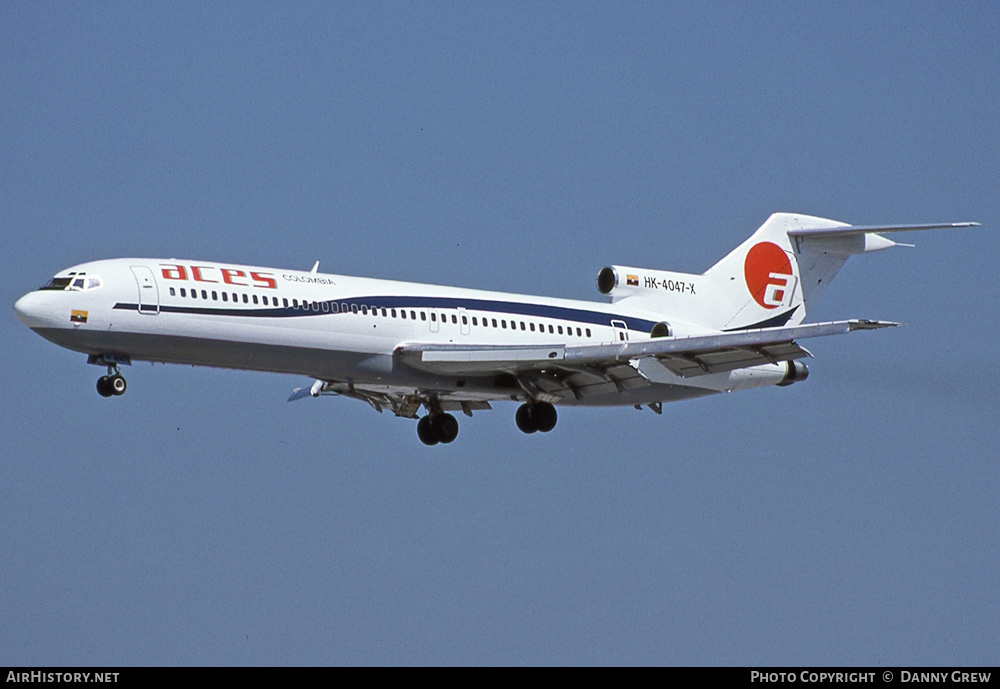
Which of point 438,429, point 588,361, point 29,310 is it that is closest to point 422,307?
point 588,361

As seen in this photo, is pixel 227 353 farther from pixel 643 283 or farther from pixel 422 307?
pixel 643 283

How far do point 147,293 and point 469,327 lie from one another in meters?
7.47

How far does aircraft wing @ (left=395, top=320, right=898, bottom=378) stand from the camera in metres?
33.8

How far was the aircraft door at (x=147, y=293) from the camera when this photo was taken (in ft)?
102

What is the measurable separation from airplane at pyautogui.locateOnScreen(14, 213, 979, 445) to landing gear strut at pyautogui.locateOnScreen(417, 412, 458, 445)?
4cm

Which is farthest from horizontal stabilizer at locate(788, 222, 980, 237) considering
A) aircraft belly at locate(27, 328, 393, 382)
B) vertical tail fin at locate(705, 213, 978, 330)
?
aircraft belly at locate(27, 328, 393, 382)

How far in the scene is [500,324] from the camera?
118 ft

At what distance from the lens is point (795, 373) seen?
126ft

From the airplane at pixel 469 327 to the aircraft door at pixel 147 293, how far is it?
0.08 feet
